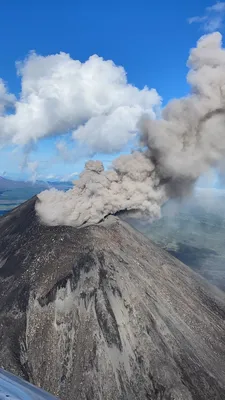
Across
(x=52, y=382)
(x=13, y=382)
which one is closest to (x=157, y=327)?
(x=52, y=382)

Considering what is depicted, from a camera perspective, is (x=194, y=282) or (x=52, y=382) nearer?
(x=52, y=382)

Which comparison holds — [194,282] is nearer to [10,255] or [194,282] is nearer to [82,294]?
[82,294]

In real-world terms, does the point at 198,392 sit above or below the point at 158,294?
below

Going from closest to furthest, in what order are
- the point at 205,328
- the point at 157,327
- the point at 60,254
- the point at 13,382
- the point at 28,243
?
the point at 13,382, the point at 157,327, the point at 205,328, the point at 60,254, the point at 28,243

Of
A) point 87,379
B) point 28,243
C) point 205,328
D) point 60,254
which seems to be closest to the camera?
point 87,379

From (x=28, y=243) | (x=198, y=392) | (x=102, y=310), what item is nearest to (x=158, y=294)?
(x=102, y=310)

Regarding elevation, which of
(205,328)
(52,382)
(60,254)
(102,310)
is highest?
(60,254)

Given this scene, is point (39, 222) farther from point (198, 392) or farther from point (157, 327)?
point (198, 392)
